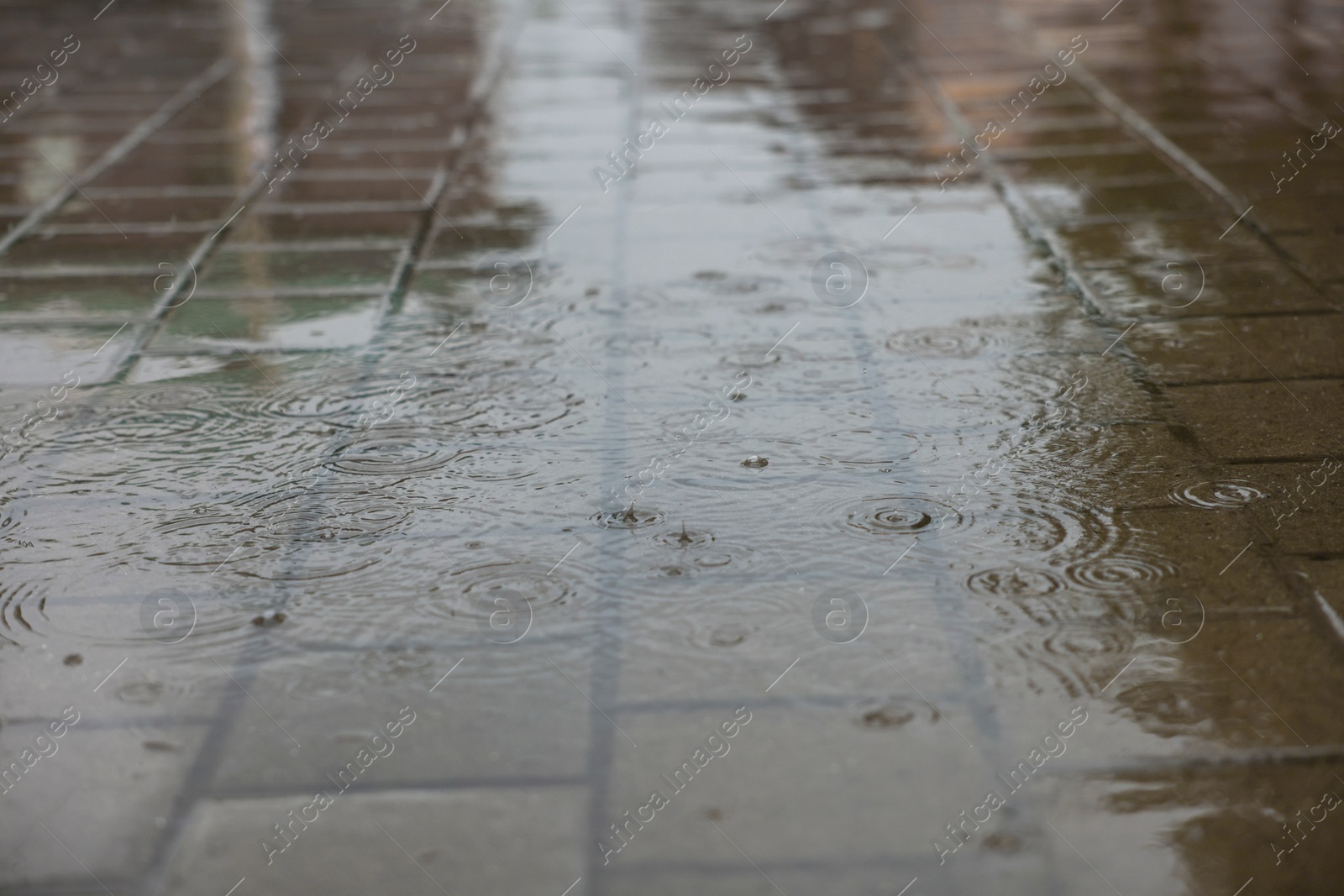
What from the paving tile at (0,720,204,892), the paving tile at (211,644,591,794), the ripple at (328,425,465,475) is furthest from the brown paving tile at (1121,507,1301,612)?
the paving tile at (0,720,204,892)

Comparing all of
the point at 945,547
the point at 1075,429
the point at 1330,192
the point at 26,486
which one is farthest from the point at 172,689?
the point at 1330,192

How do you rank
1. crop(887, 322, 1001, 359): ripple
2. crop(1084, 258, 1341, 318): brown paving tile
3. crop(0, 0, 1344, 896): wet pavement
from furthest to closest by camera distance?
crop(1084, 258, 1341, 318): brown paving tile → crop(887, 322, 1001, 359): ripple → crop(0, 0, 1344, 896): wet pavement

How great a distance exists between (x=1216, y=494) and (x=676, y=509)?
1160 millimetres

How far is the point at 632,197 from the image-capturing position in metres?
5.31

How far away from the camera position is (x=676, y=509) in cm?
303

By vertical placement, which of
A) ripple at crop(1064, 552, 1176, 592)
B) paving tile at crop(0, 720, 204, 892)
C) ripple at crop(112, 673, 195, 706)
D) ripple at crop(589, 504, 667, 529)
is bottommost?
ripple at crop(1064, 552, 1176, 592)

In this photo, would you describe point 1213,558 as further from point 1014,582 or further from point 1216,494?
point 1014,582

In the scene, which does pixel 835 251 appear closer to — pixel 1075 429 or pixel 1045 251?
pixel 1045 251

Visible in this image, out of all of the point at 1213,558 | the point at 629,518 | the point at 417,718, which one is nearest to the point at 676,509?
the point at 629,518

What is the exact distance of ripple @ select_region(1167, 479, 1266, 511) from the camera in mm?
2961

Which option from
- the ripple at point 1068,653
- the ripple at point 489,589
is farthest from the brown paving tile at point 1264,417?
the ripple at point 489,589

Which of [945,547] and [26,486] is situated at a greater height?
[26,486]

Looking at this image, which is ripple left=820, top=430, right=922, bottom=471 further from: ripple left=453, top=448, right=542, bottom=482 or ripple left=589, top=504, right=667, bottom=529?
ripple left=453, top=448, right=542, bottom=482

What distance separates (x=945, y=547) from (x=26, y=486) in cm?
208
